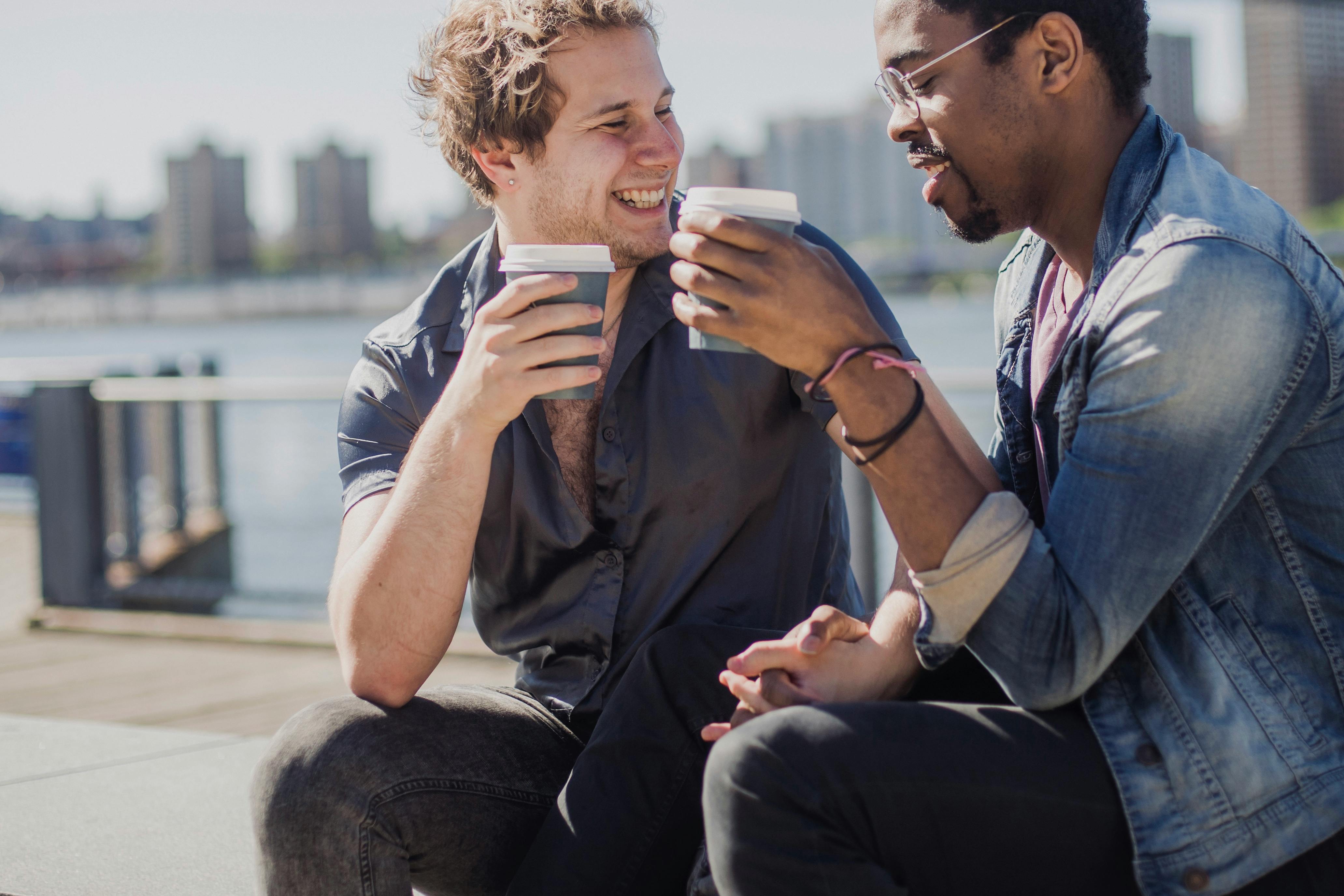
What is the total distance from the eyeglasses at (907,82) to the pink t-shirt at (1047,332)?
13.7 inches

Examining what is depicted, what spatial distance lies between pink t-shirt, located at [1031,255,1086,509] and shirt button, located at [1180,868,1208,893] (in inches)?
20.0

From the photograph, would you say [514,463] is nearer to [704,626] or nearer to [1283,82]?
Answer: [704,626]

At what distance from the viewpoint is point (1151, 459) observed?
1266 mm

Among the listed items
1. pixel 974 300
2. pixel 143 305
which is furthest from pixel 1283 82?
pixel 143 305

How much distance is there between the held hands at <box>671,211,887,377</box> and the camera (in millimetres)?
1330

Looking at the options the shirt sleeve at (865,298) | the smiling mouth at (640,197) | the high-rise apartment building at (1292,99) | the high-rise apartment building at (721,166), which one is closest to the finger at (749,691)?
the shirt sleeve at (865,298)

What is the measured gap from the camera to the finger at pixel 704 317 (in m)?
1.36

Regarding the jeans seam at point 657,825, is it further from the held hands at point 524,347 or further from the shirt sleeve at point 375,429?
the shirt sleeve at point 375,429

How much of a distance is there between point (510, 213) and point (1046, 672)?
1391mm

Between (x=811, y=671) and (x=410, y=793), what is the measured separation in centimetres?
59

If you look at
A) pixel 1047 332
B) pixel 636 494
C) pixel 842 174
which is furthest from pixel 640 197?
pixel 842 174

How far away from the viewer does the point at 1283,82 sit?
239 feet

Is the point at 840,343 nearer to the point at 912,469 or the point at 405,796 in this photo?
the point at 912,469

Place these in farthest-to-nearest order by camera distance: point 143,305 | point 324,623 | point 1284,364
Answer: point 143,305 → point 324,623 → point 1284,364
